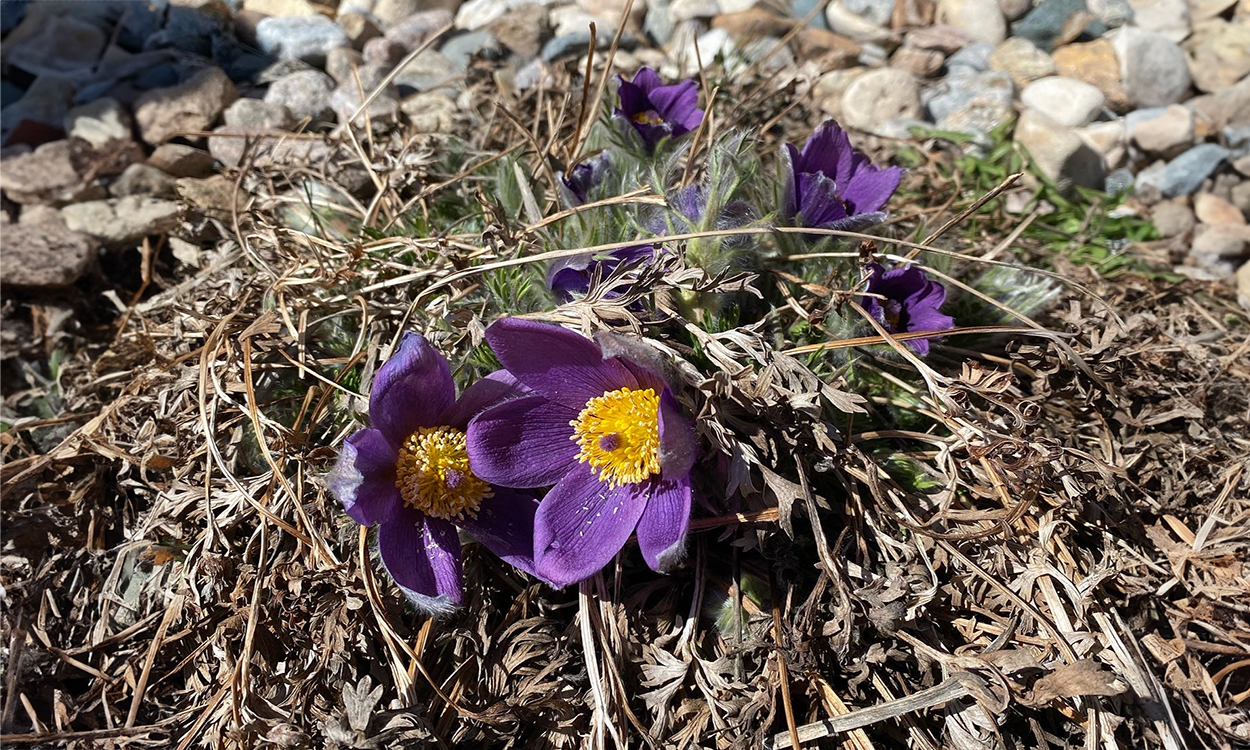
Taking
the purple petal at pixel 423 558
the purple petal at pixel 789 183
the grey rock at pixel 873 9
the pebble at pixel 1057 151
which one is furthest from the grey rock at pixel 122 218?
the grey rock at pixel 873 9

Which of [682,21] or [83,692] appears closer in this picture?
[83,692]

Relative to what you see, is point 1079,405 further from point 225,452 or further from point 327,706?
point 225,452

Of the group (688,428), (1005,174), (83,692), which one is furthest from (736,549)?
(1005,174)

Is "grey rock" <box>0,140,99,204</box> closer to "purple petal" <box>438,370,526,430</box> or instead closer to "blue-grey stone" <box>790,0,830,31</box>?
"purple petal" <box>438,370,526,430</box>

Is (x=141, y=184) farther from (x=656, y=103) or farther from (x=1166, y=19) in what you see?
(x=1166, y=19)

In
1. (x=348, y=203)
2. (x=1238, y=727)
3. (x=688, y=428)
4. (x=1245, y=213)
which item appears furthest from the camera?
(x=1245, y=213)

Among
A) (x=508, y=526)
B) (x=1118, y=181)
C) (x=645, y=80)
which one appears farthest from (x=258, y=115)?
(x=1118, y=181)

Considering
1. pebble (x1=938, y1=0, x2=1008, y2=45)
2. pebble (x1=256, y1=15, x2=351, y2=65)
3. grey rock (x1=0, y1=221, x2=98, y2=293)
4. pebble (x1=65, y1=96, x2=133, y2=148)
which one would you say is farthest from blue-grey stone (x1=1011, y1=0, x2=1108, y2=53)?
grey rock (x1=0, y1=221, x2=98, y2=293)
